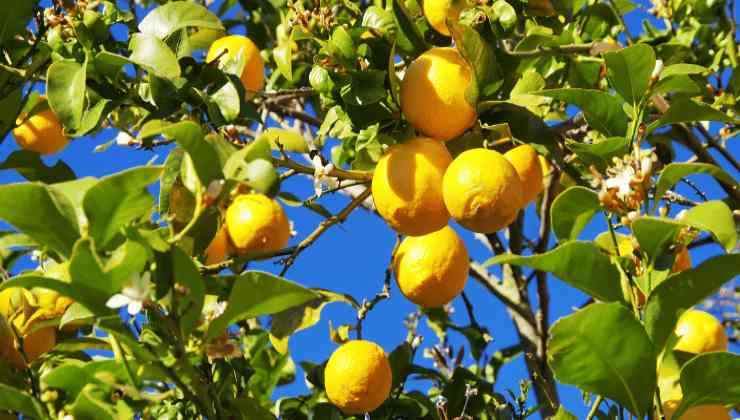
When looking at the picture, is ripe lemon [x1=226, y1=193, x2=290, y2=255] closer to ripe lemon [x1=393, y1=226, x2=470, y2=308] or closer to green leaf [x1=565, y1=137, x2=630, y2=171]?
ripe lemon [x1=393, y1=226, x2=470, y2=308]

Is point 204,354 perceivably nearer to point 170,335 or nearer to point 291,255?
point 170,335

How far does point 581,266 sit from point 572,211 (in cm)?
16

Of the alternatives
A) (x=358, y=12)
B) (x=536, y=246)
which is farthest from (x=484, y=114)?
(x=536, y=246)

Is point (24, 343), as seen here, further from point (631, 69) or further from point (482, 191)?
point (631, 69)

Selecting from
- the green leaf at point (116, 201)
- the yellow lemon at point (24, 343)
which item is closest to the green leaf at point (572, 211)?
the green leaf at point (116, 201)

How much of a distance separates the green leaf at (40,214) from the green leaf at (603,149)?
68 cm

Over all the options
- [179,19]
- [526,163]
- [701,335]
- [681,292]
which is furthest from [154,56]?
[701,335]

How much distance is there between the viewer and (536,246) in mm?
2689

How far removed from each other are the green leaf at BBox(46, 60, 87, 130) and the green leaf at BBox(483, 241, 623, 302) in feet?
2.21

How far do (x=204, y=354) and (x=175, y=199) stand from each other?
21 centimetres

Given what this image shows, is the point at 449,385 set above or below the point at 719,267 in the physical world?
below

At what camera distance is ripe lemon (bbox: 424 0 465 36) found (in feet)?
4.54

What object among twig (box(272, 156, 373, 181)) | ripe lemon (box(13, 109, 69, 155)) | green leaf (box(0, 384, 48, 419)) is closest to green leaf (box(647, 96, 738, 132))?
twig (box(272, 156, 373, 181))

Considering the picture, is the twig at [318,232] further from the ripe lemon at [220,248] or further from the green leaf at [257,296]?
the green leaf at [257,296]
